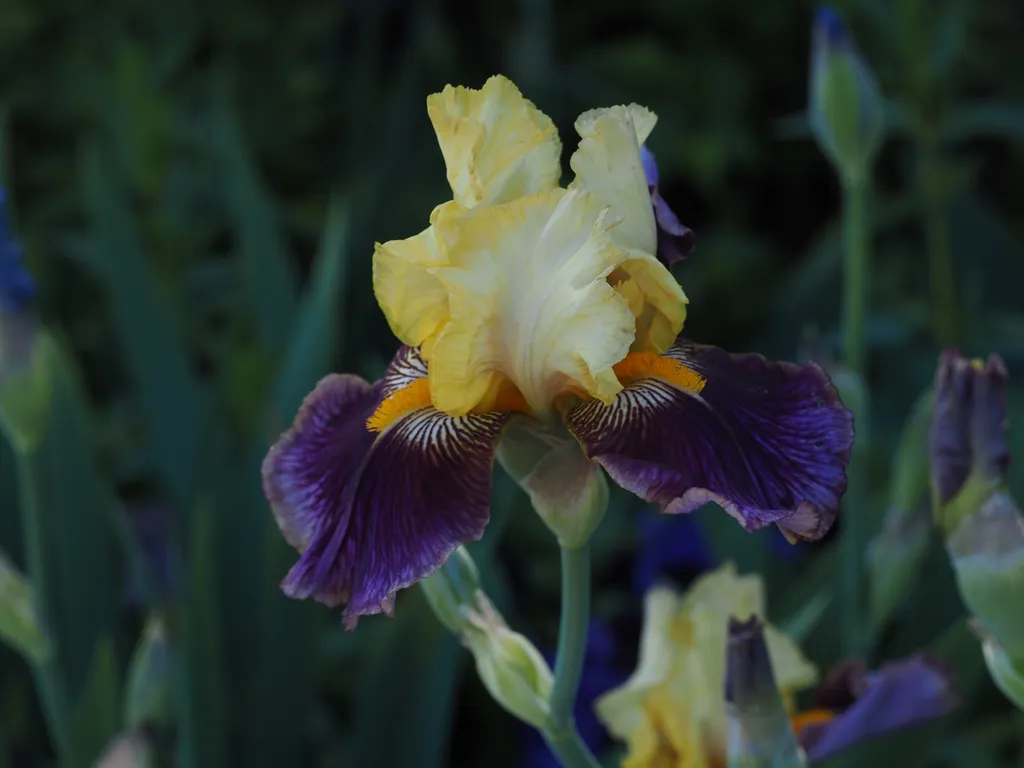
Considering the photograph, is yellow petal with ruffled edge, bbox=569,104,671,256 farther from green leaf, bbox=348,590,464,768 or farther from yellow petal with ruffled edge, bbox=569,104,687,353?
green leaf, bbox=348,590,464,768

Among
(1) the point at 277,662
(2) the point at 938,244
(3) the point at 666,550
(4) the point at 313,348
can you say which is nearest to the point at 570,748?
(1) the point at 277,662

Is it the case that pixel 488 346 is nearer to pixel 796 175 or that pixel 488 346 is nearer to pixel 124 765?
pixel 124 765

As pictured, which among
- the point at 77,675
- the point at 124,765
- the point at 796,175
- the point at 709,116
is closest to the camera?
the point at 124,765

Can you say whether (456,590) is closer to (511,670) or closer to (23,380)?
(511,670)

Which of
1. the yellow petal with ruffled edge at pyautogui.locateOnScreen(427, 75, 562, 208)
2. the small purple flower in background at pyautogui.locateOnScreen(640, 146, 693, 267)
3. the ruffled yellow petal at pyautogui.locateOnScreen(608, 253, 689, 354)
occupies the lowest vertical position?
the ruffled yellow petal at pyautogui.locateOnScreen(608, 253, 689, 354)

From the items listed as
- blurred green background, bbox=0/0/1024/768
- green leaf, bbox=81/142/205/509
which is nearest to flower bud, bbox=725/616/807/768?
blurred green background, bbox=0/0/1024/768

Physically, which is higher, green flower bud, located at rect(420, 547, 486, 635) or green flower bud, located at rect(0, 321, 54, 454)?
green flower bud, located at rect(0, 321, 54, 454)

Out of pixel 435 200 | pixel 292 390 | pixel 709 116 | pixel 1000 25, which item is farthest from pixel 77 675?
pixel 1000 25

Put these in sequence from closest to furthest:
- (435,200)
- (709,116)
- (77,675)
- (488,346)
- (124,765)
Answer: (488,346) < (124,765) < (77,675) < (435,200) < (709,116)
